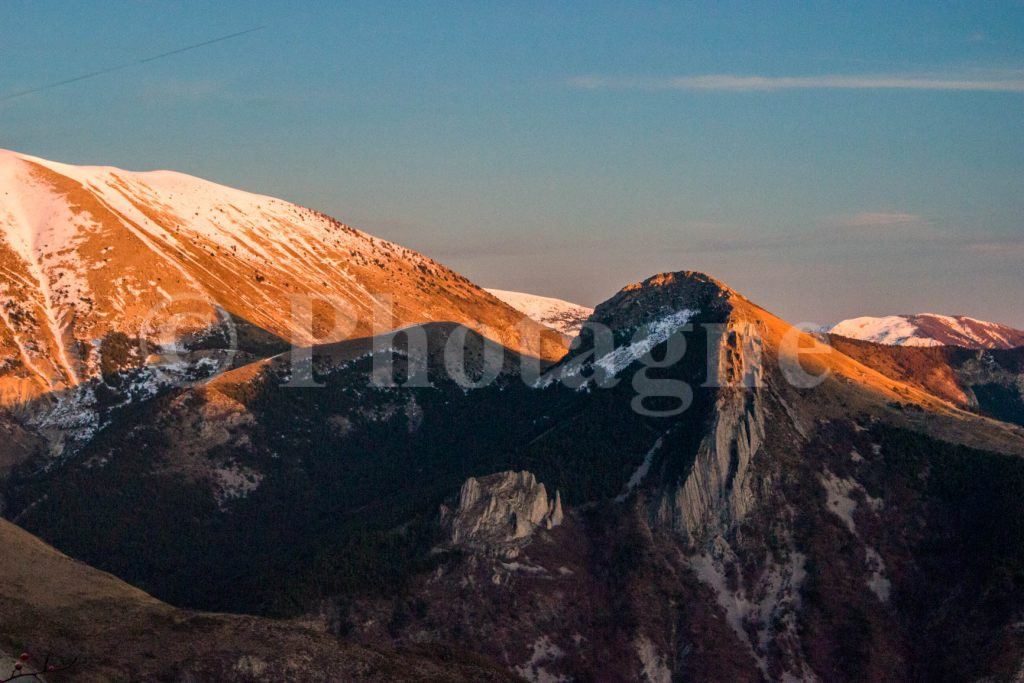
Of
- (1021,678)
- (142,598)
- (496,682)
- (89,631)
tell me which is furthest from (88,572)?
(1021,678)

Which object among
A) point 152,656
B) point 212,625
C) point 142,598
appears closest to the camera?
point 152,656

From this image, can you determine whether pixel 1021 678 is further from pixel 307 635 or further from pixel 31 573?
pixel 31 573

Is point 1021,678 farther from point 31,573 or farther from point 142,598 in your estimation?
point 31,573

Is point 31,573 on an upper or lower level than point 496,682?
upper

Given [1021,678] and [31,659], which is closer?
[31,659]

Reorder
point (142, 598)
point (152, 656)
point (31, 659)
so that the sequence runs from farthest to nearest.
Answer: point (142, 598) → point (152, 656) → point (31, 659)

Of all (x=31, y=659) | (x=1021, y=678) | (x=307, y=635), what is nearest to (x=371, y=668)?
(x=307, y=635)
